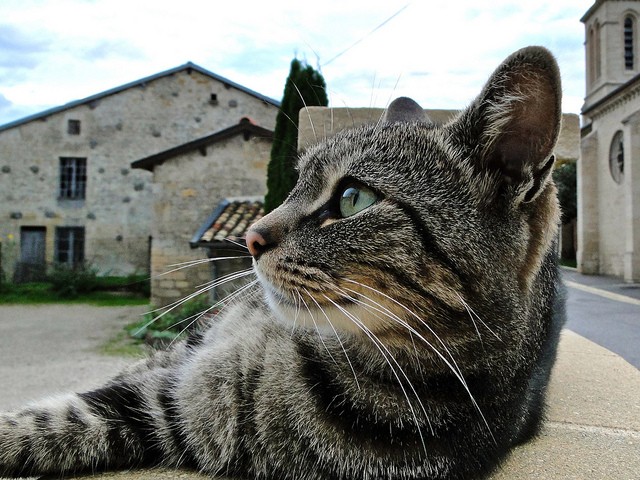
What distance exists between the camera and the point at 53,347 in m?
9.38

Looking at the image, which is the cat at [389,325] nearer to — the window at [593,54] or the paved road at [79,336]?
the paved road at [79,336]

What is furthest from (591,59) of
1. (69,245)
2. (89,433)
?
(89,433)

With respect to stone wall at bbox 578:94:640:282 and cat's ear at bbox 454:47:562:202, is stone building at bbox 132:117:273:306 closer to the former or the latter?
cat's ear at bbox 454:47:562:202

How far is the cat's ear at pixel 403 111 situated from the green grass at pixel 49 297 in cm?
1498

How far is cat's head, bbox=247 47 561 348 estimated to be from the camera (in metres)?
1.34

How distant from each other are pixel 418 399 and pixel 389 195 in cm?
57

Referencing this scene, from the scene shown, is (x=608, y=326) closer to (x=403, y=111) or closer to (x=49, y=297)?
(x=403, y=111)

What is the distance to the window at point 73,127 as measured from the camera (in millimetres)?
16953

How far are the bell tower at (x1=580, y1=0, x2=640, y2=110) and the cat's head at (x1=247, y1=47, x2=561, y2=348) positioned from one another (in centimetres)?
3158

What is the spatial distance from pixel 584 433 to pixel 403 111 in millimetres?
1508

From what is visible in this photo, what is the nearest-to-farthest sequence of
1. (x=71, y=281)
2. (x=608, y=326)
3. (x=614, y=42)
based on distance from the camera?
(x=608, y=326) < (x=71, y=281) < (x=614, y=42)

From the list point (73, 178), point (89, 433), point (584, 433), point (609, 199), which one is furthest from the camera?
point (609, 199)

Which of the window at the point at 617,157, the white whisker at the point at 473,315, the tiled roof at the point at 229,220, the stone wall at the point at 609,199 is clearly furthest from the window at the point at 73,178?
the window at the point at 617,157

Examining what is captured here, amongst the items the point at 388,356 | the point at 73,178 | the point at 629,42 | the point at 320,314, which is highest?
the point at 629,42
